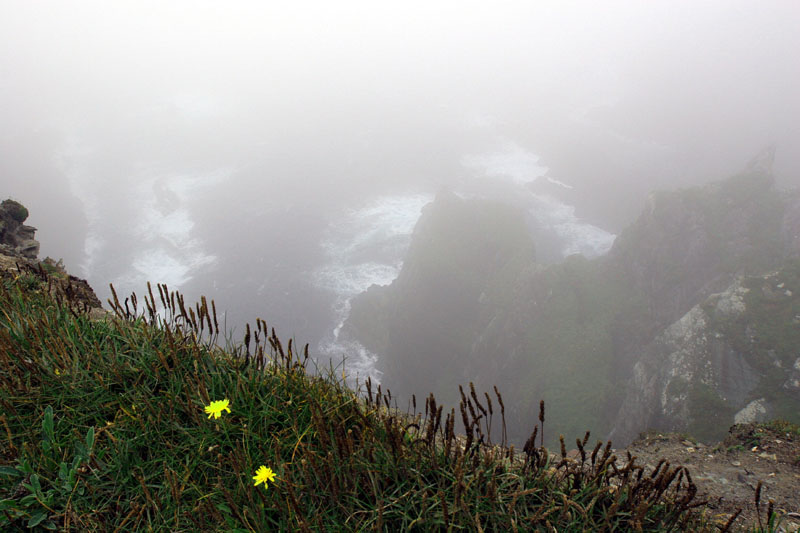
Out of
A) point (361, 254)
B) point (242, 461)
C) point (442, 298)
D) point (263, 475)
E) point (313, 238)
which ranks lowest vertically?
point (263, 475)

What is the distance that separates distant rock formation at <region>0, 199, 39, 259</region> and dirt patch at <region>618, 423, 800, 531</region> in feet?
54.1

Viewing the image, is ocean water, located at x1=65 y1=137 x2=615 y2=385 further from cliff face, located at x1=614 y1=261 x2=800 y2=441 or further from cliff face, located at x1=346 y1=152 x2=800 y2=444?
cliff face, located at x1=614 y1=261 x2=800 y2=441

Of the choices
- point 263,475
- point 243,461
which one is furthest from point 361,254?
point 263,475

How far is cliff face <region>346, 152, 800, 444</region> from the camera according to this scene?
4453 cm

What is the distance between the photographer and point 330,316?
85.4 m

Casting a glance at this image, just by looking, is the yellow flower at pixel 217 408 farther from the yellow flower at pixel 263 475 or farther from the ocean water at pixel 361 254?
the ocean water at pixel 361 254

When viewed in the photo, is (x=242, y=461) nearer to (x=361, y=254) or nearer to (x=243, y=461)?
(x=243, y=461)

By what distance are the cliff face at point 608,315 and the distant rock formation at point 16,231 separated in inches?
1954

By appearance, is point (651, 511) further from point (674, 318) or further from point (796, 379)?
point (674, 318)

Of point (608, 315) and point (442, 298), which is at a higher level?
point (442, 298)

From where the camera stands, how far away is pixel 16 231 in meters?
13.6

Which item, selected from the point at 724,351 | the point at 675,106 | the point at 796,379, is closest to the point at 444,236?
the point at 724,351

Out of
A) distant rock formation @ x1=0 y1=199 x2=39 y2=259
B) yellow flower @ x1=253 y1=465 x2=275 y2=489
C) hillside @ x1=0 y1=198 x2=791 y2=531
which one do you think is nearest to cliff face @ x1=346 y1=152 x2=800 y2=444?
hillside @ x1=0 y1=198 x2=791 y2=531

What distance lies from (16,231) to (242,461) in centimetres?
1578
